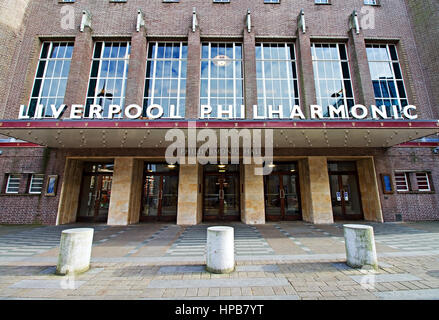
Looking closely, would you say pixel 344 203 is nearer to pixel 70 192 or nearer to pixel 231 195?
pixel 231 195

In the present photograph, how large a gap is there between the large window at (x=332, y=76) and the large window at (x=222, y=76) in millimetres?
5106

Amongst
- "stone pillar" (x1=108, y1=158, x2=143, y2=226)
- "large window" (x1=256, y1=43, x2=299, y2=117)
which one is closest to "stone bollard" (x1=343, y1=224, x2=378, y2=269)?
"large window" (x1=256, y1=43, x2=299, y2=117)

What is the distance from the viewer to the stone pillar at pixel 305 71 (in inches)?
446

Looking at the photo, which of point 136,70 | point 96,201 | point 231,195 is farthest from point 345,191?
point 96,201

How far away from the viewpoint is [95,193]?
38.1ft

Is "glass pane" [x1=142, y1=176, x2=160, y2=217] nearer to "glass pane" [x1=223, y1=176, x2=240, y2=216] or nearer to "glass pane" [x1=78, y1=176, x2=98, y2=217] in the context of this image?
"glass pane" [x1=78, y1=176, x2=98, y2=217]

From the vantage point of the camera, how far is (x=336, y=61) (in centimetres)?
1266

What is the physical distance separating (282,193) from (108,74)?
13400mm

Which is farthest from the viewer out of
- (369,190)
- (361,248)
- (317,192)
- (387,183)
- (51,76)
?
(51,76)

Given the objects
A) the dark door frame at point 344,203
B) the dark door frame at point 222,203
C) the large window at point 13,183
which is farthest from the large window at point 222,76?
the large window at point 13,183

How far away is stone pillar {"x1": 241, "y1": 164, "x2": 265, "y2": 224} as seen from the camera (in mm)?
10125
